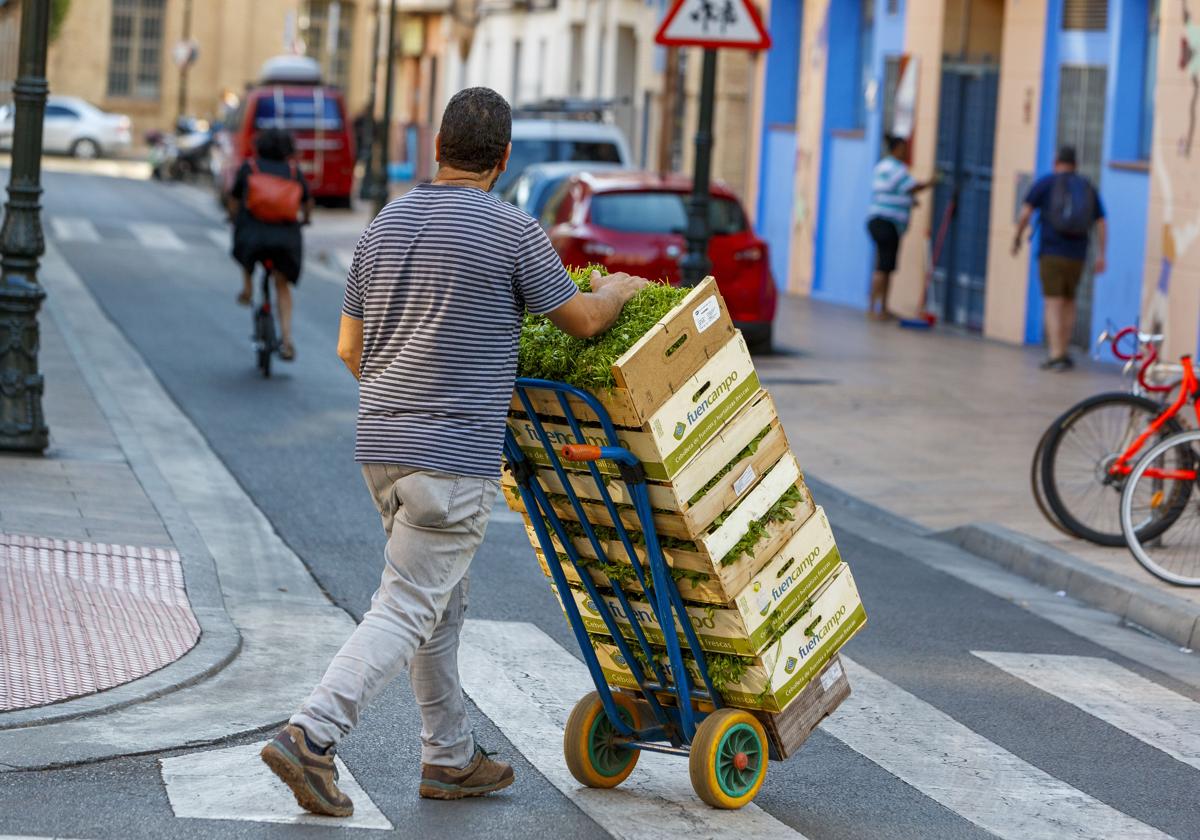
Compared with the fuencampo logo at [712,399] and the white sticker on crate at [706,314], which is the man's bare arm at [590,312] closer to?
the white sticker on crate at [706,314]

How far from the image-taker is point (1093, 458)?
404 inches

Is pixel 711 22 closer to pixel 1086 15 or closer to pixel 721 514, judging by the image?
pixel 1086 15

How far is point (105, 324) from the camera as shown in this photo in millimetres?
18516

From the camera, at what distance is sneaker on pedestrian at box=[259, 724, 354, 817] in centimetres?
524

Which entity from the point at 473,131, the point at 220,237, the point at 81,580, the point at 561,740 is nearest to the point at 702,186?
the point at 81,580

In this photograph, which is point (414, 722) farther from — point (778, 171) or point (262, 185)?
point (778, 171)

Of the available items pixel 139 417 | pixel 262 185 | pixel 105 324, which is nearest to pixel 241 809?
pixel 139 417

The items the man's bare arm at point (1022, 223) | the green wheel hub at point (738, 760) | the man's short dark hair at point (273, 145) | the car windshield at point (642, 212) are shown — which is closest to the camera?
the green wheel hub at point (738, 760)

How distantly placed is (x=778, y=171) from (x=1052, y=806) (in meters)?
24.0

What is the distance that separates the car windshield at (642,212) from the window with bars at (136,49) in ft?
169

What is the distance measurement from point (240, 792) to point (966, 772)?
2.14 meters

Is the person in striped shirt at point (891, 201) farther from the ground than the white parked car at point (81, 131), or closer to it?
closer to it

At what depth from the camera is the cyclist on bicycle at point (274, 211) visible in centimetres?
1523

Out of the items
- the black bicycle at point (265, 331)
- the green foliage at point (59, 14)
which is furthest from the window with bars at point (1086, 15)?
the green foliage at point (59, 14)
